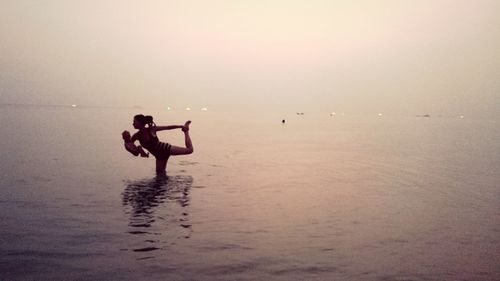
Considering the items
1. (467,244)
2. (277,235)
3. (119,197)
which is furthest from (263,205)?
(467,244)

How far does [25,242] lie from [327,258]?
5.31m

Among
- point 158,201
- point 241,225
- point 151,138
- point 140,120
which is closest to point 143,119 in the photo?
point 140,120

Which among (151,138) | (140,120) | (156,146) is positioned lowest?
(156,146)

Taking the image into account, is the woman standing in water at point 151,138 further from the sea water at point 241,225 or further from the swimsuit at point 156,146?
the sea water at point 241,225

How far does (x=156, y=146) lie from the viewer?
15617 millimetres

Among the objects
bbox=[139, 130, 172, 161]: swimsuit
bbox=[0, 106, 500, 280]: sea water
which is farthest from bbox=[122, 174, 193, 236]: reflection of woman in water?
bbox=[139, 130, 172, 161]: swimsuit

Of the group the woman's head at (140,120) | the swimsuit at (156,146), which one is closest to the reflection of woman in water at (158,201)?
the swimsuit at (156,146)

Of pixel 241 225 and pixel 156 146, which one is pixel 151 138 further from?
pixel 241 225

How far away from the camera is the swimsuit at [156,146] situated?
50.5 ft

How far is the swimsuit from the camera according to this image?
1539 cm

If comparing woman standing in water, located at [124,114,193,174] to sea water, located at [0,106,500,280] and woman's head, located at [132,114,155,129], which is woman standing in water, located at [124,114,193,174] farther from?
sea water, located at [0,106,500,280]

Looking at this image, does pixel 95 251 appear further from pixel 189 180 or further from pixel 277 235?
pixel 189 180

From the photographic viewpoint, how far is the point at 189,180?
15492 millimetres

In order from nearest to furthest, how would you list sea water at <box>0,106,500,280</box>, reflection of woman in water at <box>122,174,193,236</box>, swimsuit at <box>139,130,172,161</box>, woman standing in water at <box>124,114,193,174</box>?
sea water at <box>0,106,500,280</box>
reflection of woman in water at <box>122,174,193,236</box>
woman standing in water at <box>124,114,193,174</box>
swimsuit at <box>139,130,172,161</box>
